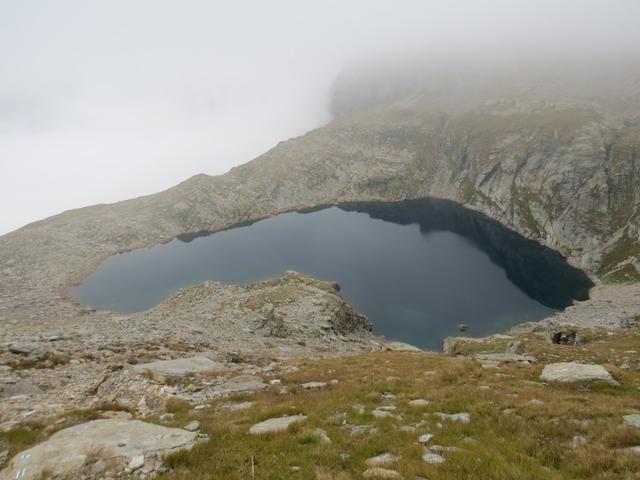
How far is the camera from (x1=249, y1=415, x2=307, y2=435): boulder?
1273 centimetres

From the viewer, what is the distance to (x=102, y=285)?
349 feet

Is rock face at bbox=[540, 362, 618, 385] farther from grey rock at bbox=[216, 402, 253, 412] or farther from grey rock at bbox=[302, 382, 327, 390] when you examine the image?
grey rock at bbox=[216, 402, 253, 412]

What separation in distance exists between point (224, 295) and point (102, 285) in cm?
6479

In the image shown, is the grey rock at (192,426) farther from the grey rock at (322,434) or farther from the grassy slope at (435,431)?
the grey rock at (322,434)

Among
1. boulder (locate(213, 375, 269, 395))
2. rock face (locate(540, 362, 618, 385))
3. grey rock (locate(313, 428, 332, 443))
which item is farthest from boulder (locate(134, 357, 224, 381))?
rock face (locate(540, 362, 618, 385))

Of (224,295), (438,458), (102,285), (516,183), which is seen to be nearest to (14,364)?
(438,458)

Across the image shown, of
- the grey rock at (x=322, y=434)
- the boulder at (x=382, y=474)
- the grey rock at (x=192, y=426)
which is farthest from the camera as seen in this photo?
the grey rock at (x=192, y=426)

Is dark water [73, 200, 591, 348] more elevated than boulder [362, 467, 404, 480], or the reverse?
boulder [362, 467, 404, 480]

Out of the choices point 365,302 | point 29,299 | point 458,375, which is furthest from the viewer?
point 29,299

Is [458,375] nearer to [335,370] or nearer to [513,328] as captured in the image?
[335,370]

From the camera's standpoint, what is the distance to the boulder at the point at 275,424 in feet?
41.8

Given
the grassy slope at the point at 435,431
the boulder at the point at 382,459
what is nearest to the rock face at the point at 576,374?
the grassy slope at the point at 435,431

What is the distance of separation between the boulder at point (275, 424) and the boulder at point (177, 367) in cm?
980

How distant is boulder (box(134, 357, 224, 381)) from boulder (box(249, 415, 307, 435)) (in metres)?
9.80
